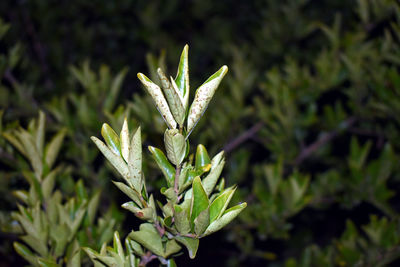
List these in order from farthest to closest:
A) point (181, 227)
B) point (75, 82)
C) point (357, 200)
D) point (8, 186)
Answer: point (75, 82) < point (357, 200) < point (8, 186) < point (181, 227)

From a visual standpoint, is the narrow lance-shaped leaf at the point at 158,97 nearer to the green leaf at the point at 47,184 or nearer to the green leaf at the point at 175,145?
the green leaf at the point at 175,145

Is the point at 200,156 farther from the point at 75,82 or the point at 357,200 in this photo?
the point at 75,82

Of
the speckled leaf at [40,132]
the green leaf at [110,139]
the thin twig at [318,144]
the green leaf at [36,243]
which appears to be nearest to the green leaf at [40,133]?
the speckled leaf at [40,132]

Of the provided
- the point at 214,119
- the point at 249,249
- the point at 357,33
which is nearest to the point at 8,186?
the point at 214,119

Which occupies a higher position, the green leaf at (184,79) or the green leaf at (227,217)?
the green leaf at (184,79)

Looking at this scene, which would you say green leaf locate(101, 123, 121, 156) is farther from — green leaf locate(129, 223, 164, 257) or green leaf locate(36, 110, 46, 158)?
green leaf locate(36, 110, 46, 158)

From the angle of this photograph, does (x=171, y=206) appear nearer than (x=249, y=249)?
Yes
